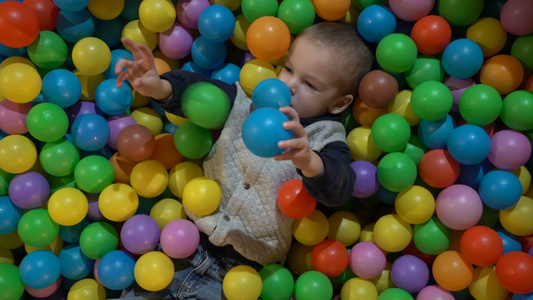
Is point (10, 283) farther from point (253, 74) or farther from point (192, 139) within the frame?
point (253, 74)

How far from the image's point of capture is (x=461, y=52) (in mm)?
1479

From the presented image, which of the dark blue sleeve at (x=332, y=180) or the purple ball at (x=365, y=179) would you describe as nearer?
the dark blue sleeve at (x=332, y=180)

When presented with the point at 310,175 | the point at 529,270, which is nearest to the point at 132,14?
the point at 310,175

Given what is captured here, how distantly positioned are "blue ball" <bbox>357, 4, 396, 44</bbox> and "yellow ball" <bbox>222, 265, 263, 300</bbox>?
31.5 inches

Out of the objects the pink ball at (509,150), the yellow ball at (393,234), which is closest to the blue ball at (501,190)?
the pink ball at (509,150)

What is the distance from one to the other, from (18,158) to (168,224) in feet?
1.57

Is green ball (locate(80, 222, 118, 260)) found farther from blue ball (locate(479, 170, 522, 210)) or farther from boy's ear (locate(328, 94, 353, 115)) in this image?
blue ball (locate(479, 170, 522, 210))

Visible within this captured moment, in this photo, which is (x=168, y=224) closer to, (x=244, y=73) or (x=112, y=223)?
(x=112, y=223)

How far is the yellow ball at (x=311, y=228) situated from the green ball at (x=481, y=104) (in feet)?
1.71

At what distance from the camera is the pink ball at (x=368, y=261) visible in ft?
4.99

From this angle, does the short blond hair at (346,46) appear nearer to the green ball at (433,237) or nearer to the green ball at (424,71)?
the green ball at (424,71)

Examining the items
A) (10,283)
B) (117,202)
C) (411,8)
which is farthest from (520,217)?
(10,283)

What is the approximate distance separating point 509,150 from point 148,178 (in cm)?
105

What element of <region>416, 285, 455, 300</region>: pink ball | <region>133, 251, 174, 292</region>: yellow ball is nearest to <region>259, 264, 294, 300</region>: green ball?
<region>133, 251, 174, 292</region>: yellow ball
